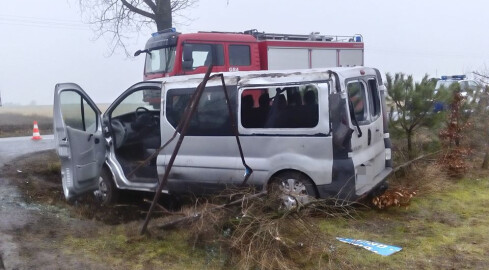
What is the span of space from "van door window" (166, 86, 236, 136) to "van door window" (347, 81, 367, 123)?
1408 mm

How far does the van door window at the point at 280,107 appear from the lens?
616 cm

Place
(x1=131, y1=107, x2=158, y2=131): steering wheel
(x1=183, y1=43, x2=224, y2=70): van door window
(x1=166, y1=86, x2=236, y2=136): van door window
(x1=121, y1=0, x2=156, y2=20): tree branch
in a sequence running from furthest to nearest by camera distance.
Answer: (x1=121, y1=0, x2=156, y2=20): tree branch < (x1=183, y1=43, x2=224, y2=70): van door window < (x1=131, y1=107, x2=158, y2=131): steering wheel < (x1=166, y1=86, x2=236, y2=136): van door window

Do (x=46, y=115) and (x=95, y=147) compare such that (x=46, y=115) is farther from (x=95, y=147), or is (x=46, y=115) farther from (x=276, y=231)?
(x=276, y=231)

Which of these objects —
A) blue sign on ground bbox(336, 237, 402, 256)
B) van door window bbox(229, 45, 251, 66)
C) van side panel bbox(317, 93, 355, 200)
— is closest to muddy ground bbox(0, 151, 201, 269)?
blue sign on ground bbox(336, 237, 402, 256)

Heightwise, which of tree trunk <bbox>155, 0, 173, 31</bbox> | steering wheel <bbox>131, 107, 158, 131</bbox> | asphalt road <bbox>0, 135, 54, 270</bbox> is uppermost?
tree trunk <bbox>155, 0, 173, 31</bbox>

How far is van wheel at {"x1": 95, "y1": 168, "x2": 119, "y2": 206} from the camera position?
295 inches

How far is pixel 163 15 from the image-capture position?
54.4 feet

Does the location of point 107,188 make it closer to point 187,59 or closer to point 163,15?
point 187,59

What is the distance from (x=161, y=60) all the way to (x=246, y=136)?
7.68 metres

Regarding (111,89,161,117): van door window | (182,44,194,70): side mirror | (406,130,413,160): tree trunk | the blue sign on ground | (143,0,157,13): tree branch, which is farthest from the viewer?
(143,0,157,13): tree branch

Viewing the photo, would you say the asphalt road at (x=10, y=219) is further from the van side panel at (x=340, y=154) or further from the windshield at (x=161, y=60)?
the windshield at (x=161, y=60)

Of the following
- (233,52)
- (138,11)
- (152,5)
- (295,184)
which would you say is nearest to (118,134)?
(295,184)

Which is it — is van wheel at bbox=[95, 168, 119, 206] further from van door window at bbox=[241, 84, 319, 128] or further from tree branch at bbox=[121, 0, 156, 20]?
tree branch at bbox=[121, 0, 156, 20]

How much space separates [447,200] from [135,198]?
4.44m
